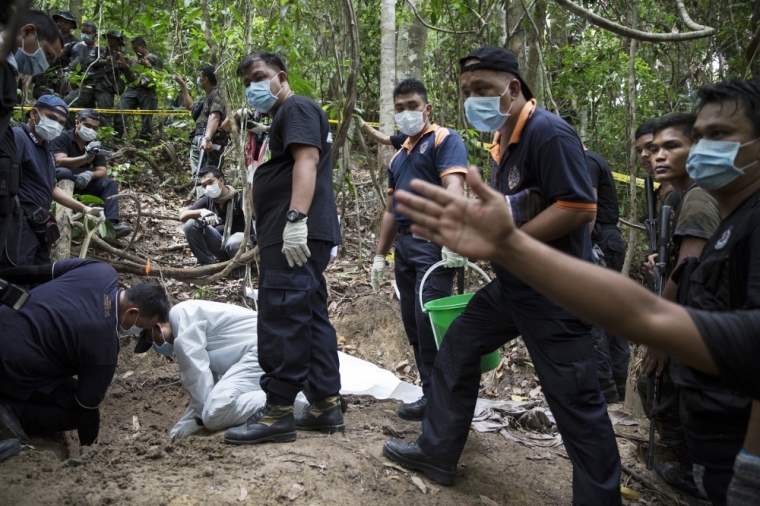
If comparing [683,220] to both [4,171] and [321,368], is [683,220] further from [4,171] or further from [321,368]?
[4,171]

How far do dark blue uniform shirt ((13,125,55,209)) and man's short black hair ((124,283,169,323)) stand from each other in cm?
121

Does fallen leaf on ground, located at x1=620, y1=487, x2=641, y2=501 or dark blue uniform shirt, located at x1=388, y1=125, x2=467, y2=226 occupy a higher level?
dark blue uniform shirt, located at x1=388, y1=125, x2=467, y2=226

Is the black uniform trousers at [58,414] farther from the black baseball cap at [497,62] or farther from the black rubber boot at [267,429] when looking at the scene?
the black baseball cap at [497,62]

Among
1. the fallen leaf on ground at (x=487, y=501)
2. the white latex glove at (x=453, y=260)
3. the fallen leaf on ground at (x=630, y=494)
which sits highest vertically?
the white latex glove at (x=453, y=260)

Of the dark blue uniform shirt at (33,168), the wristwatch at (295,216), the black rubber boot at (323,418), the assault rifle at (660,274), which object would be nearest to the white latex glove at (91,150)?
the dark blue uniform shirt at (33,168)

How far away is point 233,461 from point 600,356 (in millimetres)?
2660

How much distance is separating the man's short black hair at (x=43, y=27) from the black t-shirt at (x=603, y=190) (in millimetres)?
3718

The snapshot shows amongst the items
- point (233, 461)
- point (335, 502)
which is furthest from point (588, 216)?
point (233, 461)

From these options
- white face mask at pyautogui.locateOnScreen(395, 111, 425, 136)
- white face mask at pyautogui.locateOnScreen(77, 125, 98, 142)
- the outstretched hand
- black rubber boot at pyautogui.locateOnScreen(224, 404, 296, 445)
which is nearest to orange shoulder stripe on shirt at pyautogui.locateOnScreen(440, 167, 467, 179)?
white face mask at pyautogui.locateOnScreen(395, 111, 425, 136)

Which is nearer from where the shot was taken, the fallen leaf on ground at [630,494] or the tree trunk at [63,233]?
the fallen leaf on ground at [630,494]

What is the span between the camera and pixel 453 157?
13.4 feet

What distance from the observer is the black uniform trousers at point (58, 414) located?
12.8 ft

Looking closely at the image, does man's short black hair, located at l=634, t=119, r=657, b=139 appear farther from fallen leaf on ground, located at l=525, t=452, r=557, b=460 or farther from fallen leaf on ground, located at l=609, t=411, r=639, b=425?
fallen leaf on ground, located at l=525, t=452, r=557, b=460

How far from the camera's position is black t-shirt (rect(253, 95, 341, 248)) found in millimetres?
3445
